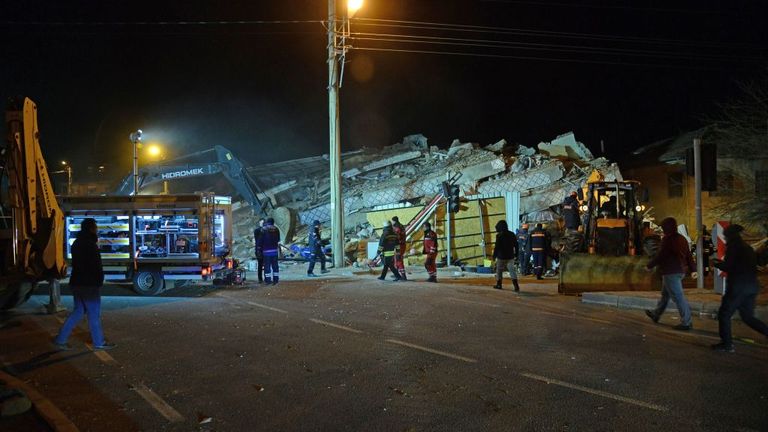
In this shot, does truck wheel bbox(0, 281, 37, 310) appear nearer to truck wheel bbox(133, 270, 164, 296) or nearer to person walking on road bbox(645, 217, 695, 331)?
truck wheel bbox(133, 270, 164, 296)

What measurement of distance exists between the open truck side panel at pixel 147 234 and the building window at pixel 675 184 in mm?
25822

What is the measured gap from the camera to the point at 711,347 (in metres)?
7.42

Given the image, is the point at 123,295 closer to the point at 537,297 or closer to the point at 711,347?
the point at 537,297

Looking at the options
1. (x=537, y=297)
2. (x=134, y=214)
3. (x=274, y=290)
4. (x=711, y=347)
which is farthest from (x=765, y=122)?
(x=134, y=214)

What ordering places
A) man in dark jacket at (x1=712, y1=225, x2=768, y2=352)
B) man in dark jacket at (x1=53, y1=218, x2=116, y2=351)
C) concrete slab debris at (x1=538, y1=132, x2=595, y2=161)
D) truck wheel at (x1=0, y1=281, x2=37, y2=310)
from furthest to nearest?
concrete slab debris at (x1=538, y1=132, x2=595, y2=161)
truck wheel at (x1=0, y1=281, x2=37, y2=310)
man in dark jacket at (x1=53, y1=218, x2=116, y2=351)
man in dark jacket at (x1=712, y1=225, x2=768, y2=352)

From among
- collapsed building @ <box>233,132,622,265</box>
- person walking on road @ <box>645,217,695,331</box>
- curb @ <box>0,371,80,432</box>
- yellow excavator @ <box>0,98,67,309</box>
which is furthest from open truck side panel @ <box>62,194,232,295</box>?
person walking on road @ <box>645,217,695,331</box>

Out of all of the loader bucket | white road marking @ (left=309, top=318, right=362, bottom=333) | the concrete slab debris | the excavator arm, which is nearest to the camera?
white road marking @ (left=309, top=318, right=362, bottom=333)

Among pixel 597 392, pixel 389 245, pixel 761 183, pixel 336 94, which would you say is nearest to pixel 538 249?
pixel 389 245

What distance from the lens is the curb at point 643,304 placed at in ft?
32.1

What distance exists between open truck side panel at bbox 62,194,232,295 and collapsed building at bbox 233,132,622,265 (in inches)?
345

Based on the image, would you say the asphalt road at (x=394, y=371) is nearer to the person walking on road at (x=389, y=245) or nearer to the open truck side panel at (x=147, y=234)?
the open truck side panel at (x=147, y=234)

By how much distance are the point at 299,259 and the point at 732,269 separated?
55.6 ft

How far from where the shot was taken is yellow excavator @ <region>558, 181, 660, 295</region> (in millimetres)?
12484

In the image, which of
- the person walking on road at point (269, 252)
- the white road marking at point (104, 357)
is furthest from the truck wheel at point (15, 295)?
the person walking on road at point (269, 252)
